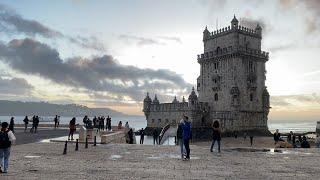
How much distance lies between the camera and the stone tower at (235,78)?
2980 inches

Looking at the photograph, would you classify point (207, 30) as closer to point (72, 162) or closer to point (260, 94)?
point (260, 94)

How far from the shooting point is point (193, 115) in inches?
3115

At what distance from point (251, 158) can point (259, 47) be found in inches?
2563

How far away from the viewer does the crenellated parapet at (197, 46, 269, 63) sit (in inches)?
2980

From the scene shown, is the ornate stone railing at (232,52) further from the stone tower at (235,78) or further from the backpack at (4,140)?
the backpack at (4,140)

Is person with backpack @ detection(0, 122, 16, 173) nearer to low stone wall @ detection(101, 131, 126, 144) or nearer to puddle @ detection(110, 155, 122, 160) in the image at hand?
puddle @ detection(110, 155, 122, 160)

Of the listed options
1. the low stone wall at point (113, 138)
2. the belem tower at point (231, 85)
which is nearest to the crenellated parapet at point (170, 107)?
the belem tower at point (231, 85)

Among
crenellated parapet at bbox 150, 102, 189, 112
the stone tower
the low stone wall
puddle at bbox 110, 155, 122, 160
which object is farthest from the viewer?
crenellated parapet at bbox 150, 102, 189, 112

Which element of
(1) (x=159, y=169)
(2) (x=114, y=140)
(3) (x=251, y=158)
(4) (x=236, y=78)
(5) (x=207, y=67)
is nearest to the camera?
(1) (x=159, y=169)

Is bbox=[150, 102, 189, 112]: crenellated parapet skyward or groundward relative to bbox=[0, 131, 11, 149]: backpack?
skyward

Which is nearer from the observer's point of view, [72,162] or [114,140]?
[72,162]

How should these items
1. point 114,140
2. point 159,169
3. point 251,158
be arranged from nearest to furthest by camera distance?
point 159,169
point 251,158
point 114,140

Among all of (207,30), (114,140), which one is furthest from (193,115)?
(114,140)

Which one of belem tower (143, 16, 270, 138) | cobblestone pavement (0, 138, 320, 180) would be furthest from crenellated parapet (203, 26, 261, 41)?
cobblestone pavement (0, 138, 320, 180)
